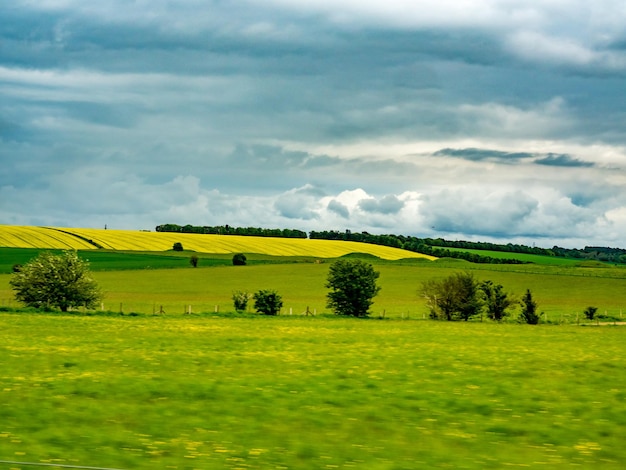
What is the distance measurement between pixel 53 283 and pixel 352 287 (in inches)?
1115

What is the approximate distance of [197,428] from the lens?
55.0ft

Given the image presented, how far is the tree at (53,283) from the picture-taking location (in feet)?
216

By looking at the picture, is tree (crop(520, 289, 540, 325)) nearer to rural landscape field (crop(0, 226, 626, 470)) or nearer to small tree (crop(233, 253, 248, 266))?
rural landscape field (crop(0, 226, 626, 470))

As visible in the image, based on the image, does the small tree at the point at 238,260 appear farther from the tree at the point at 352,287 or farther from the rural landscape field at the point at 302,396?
the rural landscape field at the point at 302,396

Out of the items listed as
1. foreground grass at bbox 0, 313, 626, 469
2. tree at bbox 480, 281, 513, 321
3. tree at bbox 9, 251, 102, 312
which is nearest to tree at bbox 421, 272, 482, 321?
tree at bbox 480, 281, 513, 321

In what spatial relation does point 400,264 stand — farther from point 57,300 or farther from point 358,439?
point 358,439

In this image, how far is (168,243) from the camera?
167500 mm

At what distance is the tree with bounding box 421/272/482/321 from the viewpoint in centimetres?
7275

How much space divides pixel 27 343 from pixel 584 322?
190ft

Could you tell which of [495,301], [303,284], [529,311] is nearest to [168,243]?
[303,284]

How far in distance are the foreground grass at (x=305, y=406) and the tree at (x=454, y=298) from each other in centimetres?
3598

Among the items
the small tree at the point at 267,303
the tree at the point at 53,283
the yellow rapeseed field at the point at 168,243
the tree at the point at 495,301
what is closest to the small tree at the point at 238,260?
the yellow rapeseed field at the point at 168,243

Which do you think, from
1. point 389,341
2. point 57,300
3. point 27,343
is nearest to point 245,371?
point 27,343

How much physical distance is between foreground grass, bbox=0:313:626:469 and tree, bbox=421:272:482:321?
35979mm
